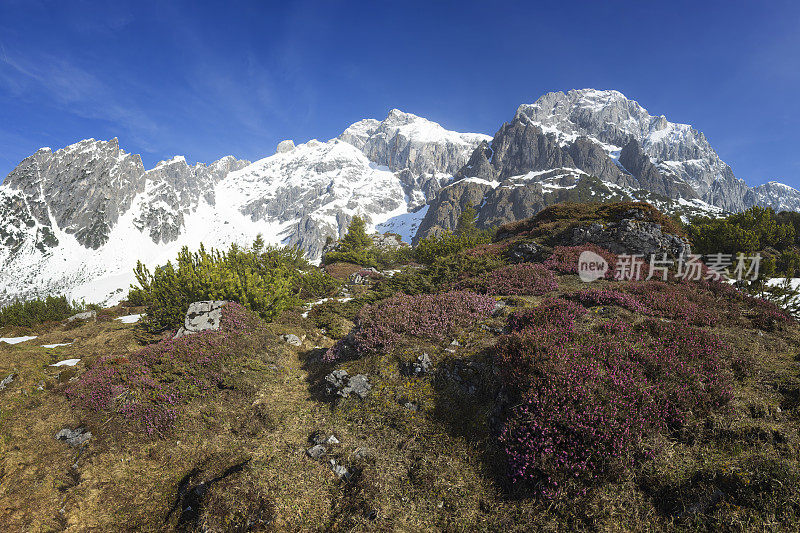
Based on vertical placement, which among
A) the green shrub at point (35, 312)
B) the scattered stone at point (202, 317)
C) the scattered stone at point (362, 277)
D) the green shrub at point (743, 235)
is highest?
the green shrub at point (743, 235)

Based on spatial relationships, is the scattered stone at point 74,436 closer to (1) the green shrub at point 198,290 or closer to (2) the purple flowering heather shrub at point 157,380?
(2) the purple flowering heather shrub at point 157,380

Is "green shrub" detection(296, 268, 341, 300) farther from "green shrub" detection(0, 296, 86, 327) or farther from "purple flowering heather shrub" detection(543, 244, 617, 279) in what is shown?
"green shrub" detection(0, 296, 86, 327)

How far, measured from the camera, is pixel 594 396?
5348 mm

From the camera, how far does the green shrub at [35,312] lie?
20953mm

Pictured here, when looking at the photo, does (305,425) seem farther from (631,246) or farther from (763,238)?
(763,238)

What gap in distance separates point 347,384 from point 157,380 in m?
5.25

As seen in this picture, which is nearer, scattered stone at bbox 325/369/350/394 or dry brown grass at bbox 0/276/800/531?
dry brown grass at bbox 0/276/800/531

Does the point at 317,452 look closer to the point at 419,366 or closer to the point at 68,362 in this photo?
the point at 419,366

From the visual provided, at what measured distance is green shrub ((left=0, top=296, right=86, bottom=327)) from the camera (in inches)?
825

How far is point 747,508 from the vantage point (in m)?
3.85

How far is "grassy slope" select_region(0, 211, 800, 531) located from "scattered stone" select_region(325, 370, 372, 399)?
0.21 meters

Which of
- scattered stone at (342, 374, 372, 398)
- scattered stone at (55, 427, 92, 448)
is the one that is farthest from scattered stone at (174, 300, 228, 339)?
scattered stone at (342, 374, 372, 398)

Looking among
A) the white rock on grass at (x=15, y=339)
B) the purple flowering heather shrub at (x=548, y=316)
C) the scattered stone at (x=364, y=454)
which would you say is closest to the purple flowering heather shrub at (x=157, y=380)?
the scattered stone at (x=364, y=454)

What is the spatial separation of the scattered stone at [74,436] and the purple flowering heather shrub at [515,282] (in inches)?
522
